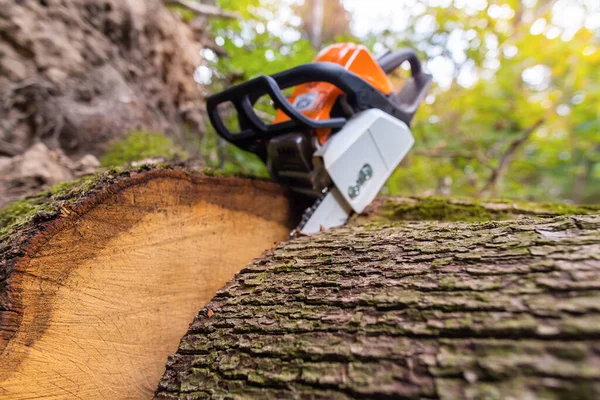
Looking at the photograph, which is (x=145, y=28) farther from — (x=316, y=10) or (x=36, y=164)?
(x=316, y=10)

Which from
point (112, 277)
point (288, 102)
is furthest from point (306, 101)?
point (112, 277)

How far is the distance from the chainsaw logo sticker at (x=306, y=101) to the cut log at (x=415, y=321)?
0.59m

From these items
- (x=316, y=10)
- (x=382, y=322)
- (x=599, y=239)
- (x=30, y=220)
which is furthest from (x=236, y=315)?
(x=316, y=10)

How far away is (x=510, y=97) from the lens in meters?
4.36

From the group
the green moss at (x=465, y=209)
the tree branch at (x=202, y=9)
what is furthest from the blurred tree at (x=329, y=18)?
the green moss at (x=465, y=209)

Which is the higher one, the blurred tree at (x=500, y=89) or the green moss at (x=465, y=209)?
the blurred tree at (x=500, y=89)

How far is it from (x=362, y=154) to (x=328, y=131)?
0.55 feet

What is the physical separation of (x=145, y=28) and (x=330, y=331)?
2919 mm

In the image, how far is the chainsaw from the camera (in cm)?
112

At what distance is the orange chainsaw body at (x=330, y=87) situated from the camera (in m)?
1.24

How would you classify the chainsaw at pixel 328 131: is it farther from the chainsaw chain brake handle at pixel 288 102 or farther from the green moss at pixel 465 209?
the green moss at pixel 465 209

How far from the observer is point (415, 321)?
58cm

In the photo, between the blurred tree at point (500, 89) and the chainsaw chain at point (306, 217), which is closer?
the chainsaw chain at point (306, 217)

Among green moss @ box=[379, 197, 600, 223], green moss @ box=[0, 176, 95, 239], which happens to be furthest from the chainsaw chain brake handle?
green moss @ box=[0, 176, 95, 239]
